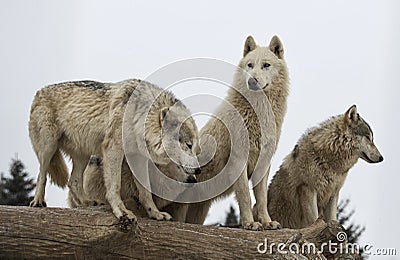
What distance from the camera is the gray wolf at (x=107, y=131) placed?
25.2 ft

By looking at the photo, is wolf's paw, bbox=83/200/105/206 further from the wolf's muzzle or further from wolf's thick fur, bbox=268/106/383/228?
wolf's thick fur, bbox=268/106/383/228

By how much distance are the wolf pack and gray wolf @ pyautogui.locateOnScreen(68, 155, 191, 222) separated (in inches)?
0.6

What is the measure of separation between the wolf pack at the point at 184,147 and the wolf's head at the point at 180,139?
12 mm

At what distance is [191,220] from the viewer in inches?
373

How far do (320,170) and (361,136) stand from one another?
0.86m

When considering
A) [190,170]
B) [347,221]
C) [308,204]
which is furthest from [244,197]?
[347,221]

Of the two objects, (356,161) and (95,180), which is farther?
(356,161)

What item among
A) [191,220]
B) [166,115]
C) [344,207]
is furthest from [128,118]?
[344,207]

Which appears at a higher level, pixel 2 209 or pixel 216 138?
pixel 216 138

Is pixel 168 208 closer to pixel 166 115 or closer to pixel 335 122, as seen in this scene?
pixel 166 115

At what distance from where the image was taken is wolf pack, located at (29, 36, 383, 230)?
783 centimetres

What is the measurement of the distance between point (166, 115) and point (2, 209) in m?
2.29

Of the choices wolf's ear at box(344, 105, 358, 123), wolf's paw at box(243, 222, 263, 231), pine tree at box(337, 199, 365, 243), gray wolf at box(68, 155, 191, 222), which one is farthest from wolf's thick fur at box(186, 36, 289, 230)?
pine tree at box(337, 199, 365, 243)

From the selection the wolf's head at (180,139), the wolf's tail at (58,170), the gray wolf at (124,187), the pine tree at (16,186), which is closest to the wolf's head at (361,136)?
the gray wolf at (124,187)
